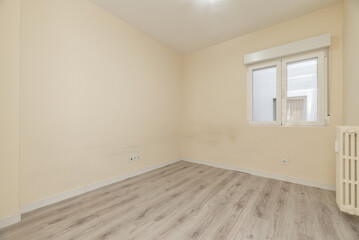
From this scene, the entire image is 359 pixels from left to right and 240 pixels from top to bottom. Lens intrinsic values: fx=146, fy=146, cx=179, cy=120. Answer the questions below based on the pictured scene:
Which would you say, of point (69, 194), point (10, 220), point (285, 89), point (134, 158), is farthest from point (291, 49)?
point (10, 220)

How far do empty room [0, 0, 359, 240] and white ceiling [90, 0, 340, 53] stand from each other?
0.09ft

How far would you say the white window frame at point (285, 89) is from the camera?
7.95 ft

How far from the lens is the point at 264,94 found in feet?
10.1

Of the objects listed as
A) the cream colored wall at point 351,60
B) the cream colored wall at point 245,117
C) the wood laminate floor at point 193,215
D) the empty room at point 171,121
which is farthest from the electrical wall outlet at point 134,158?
the cream colored wall at point 351,60

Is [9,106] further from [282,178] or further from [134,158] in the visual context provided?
[282,178]

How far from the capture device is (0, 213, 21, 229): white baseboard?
4.90ft

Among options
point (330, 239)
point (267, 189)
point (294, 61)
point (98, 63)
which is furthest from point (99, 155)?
point (294, 61)

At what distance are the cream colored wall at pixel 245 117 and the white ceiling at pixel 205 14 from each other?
10.3 inches

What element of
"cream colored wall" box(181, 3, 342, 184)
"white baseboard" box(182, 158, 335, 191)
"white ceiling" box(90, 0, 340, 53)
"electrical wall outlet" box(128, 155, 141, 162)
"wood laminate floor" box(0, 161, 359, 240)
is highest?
"white ceiling" box(90, 0, 340, 53)

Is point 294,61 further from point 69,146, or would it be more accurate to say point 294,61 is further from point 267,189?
point 69,146

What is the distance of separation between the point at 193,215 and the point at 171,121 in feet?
8.29

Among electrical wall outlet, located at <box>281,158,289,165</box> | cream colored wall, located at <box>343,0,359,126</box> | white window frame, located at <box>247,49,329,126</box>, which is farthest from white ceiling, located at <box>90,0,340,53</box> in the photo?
electrical wall outlet, located at <box>281,158,289,165</box>

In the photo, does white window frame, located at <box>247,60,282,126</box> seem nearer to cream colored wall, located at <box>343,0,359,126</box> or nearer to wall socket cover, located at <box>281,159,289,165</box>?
wall socket cover, located at <box>281,159,289,165</box>

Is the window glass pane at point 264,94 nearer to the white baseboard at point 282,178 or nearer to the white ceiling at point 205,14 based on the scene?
the white ceiling at point 205,14
